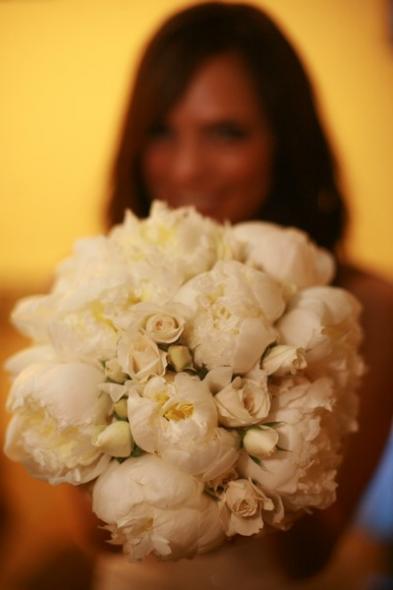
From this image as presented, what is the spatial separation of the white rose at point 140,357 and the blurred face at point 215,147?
1.41 feet


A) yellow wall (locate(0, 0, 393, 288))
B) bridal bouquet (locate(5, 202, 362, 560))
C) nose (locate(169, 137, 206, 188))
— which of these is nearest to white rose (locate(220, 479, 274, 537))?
bridal bouquet (locate(5, 202, 362, 560))

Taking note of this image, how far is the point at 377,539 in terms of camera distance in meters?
0.97

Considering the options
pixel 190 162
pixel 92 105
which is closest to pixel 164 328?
pixel 190 162

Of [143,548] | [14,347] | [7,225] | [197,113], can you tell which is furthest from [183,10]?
[143,548]

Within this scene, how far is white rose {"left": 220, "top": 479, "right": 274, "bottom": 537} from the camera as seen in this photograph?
1.19 feet

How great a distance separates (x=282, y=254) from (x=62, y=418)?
19 cm

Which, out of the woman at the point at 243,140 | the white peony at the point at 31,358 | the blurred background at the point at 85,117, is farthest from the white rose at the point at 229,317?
the blurred background at the point at 85,117

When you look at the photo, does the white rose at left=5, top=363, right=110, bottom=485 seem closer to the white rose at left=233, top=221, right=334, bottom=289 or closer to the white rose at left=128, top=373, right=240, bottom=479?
the white rose at left=128, top=373, right=240, bottom=479

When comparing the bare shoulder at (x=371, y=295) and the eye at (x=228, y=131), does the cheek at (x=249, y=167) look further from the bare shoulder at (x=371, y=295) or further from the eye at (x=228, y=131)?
the bare shoulder at (x=371, y=295)

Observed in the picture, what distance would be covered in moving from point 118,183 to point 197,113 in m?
0.18

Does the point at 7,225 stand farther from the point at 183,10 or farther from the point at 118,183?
the point at 183,10

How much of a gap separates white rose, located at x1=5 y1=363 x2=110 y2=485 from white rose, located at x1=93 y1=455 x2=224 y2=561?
2 centimetres

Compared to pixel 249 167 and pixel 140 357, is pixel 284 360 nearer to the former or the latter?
pixel 140 357

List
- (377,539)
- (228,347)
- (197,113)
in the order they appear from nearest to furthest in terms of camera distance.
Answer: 1. (228,347)
2. (197,113)
3. (377,539)
